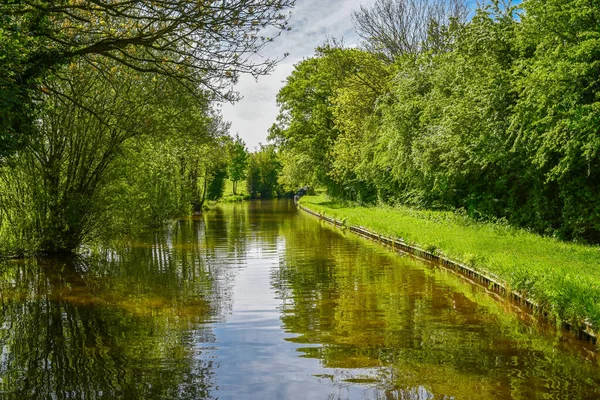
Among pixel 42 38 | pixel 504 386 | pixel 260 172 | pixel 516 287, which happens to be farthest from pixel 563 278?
pixel 260 172

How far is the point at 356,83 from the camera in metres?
35.8

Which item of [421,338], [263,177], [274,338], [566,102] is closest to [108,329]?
[274,338]

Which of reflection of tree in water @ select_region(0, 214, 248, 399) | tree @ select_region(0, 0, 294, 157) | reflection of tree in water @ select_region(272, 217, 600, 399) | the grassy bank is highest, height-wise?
tree @ select_region(0, 0, 294, 157)

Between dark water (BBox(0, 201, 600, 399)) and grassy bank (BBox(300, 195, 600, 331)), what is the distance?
0.57 meters

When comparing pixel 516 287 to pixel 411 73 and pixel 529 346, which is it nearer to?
pixel 529 346

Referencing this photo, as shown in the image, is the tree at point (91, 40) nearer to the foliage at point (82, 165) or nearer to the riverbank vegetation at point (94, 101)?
the riverbank vegetation at point (94, 101)

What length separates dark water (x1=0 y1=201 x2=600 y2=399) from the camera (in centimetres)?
686

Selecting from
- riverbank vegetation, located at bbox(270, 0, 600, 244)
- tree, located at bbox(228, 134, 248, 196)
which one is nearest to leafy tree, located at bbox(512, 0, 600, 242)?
riverbank vegetation, located at bbox(270, 0, 600, 244)

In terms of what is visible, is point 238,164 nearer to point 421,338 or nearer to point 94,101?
point 94,101

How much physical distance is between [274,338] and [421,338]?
2465 millimetres

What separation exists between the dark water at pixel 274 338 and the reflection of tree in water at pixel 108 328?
0.10 ft

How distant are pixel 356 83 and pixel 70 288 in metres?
26.1

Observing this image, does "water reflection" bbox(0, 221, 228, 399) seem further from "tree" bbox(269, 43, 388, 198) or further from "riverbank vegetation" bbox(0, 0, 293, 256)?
"tree" bbox(269, 43, 388, 198)

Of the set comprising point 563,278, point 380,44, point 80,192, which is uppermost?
point 380,44
